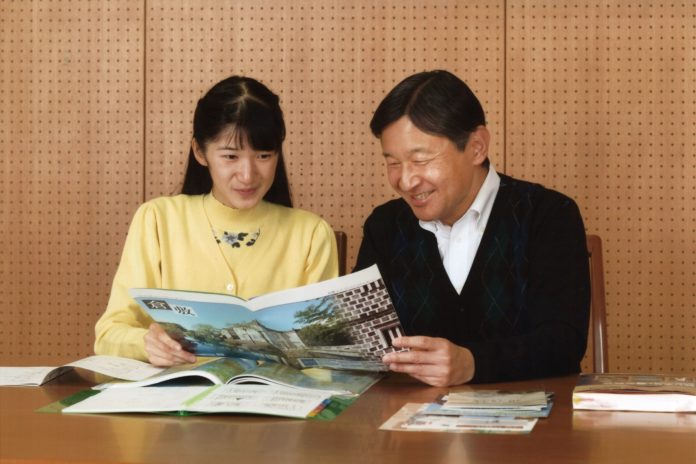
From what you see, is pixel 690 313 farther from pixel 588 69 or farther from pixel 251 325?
pixel 251 325

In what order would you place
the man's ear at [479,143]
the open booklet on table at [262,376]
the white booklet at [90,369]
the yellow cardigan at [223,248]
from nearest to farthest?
the open booklet on table at [262,376] → the white booklet at [90,369] → the man's ear at [479,143] → the yellow cardigan at [223,248]

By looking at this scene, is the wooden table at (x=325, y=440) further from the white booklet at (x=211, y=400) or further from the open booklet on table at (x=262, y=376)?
the open booklet on table at (x=262, y=376)

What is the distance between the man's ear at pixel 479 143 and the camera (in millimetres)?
2166

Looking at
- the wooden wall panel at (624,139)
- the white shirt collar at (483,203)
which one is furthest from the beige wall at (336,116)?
the white shirt collar at (483,203)

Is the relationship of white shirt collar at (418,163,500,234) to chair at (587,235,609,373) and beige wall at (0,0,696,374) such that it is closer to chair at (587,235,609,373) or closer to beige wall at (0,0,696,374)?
chair at (587,235,609,373)

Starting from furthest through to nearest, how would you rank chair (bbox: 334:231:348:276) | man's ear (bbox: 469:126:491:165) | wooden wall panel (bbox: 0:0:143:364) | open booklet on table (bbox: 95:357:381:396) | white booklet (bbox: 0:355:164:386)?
wooden wall panel (bbox: 0:0:143:364), chair (bbox: 334:231:348:276), man's ear (bbox: 469:126:491:165), white booklet (bbox: 0:355:164:386), open booklet on table (bbox: 95:357:381:396)

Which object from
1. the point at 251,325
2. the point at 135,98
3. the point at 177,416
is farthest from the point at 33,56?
the point at 177,416

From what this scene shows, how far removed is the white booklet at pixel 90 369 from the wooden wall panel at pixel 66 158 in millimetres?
1631

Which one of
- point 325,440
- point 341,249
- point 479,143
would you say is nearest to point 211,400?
point 325,440

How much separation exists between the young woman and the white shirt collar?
14.3 inches

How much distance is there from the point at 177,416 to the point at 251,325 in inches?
11.8

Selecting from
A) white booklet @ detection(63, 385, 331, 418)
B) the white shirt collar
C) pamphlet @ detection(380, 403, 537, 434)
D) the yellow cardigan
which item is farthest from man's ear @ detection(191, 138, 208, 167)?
pamphlet @ detection(380, 403, 537, 434)

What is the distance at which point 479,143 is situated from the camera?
2.18 m

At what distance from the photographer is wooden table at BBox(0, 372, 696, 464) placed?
1.21 m
